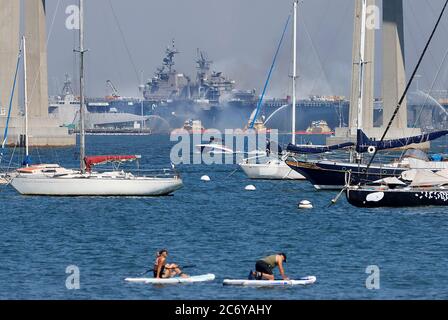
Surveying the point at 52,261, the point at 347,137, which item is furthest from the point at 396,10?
the point at 52,261

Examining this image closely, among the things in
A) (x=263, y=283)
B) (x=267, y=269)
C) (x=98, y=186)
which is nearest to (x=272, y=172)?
(x=98, y=186)

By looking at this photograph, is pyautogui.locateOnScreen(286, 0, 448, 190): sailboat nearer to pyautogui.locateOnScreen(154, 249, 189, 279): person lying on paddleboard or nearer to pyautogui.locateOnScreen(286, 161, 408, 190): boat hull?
pyautogui.locateOnScreen(286, 161, 408, 190): boat hull

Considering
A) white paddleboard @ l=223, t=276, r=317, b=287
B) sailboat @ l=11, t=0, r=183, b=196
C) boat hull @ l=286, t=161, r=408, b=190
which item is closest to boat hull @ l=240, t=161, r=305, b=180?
boat hull @ l=286, t=161, r=408, b=190

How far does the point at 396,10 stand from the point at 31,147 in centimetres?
3764

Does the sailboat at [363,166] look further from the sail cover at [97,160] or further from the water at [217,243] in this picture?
the sail cover at [97,160]

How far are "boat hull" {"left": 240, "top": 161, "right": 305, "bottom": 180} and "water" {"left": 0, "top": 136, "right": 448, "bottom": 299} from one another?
9.36 metres

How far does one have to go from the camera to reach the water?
33625 mm

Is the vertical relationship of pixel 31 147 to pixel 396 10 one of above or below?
below

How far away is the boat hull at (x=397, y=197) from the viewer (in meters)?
54.0

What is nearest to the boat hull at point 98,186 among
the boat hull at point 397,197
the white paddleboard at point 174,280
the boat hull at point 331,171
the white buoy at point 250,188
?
the boat hull at point 331,171

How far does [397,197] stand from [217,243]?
12.4 m

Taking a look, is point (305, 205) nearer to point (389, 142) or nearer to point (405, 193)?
point (405, 193)

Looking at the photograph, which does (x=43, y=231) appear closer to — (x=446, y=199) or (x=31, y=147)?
(x=446, y=199)

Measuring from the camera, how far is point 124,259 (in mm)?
39562
